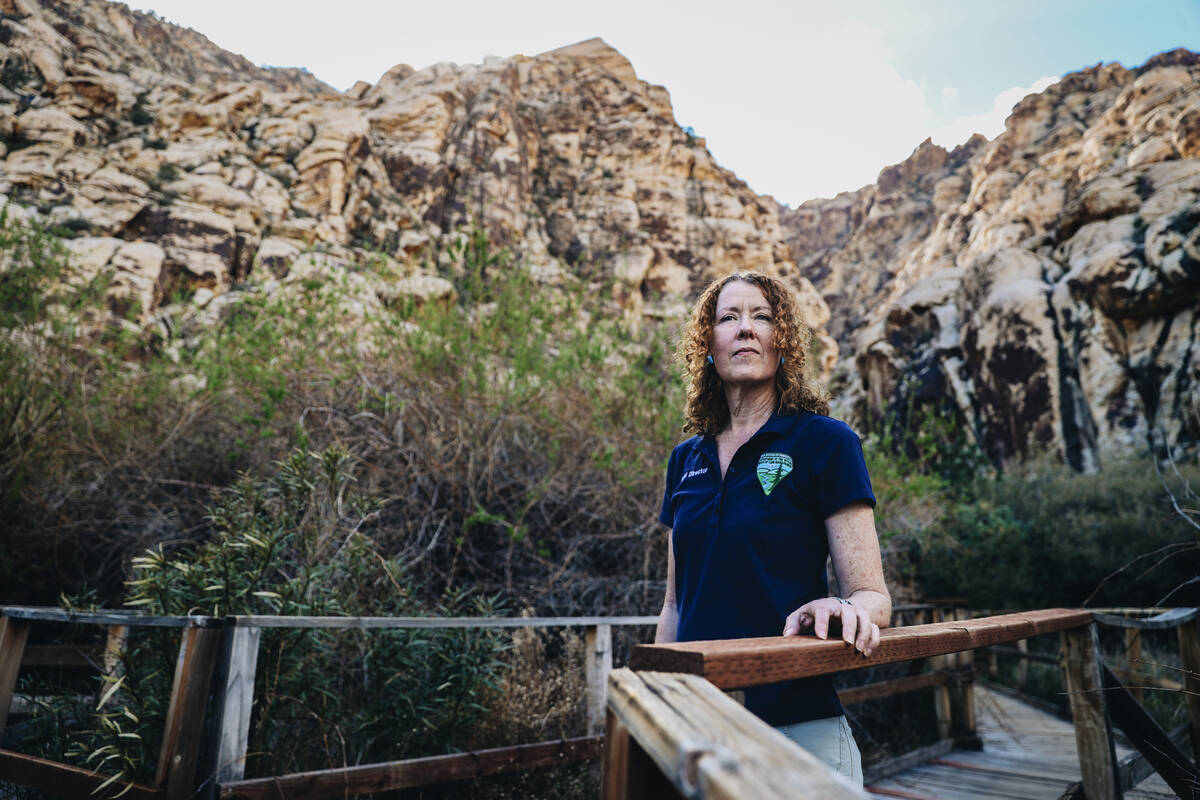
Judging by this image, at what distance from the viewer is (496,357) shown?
592 cm

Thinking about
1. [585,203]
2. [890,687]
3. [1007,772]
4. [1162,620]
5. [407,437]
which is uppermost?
[585,203]

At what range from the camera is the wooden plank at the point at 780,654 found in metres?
0.78

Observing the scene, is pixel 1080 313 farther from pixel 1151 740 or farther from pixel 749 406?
pixel 749 406

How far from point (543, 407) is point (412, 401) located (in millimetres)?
1192

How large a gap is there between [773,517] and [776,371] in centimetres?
52

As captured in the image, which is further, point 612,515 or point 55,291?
point 55,291

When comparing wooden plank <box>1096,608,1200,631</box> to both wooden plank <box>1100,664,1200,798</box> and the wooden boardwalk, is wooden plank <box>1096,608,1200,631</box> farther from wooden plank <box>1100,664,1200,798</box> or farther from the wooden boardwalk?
the wooden boardwalk

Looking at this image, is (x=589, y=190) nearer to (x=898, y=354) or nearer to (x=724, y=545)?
(x=898, y=354)

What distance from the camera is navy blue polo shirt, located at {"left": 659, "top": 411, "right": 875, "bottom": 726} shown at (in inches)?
53.5

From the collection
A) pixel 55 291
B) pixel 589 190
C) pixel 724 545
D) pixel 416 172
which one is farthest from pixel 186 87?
pixel 724 545

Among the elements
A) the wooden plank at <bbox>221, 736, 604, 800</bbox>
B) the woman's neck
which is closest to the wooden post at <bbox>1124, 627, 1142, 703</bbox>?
the woman's neck

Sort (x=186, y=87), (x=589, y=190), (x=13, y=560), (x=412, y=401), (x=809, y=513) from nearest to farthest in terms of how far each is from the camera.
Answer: (x=809, y=513) < (x=13, y=560) < (x=412, y=401) < (x=186, y=87) < (x=589, y=190)

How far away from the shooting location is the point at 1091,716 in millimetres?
2252

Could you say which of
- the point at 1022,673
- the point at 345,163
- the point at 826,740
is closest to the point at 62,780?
the point at 826,740
